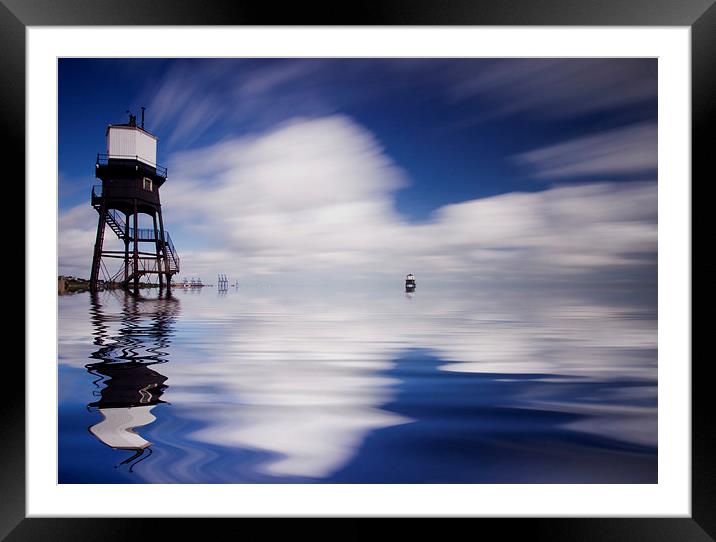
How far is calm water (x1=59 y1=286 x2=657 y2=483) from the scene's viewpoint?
219cm

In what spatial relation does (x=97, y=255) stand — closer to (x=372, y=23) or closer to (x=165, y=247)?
(x=165, y=247)

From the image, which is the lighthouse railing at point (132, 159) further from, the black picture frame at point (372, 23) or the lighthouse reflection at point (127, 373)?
the black picture frame at point (372, 23)

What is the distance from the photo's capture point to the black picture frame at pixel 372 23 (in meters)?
1.50

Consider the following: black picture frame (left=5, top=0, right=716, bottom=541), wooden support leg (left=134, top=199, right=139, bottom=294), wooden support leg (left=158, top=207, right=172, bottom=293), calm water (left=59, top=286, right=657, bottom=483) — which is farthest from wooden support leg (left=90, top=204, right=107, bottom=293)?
black picture frame (left=5, top=0, right=716, bottom=541)

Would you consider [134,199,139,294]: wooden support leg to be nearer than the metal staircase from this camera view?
No

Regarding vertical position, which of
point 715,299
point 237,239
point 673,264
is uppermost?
point 237,239

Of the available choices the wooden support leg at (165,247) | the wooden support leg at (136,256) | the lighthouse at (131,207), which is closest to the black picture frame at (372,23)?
the lighthouse at (131,207)

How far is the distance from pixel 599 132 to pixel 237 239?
11.7ft

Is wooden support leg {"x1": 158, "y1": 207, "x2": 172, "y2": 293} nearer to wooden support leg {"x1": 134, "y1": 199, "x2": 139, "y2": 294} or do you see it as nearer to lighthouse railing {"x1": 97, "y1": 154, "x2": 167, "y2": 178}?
lighthouse railing {"x1": 97, "y1": 154, "x2": 167, "y2": 178}

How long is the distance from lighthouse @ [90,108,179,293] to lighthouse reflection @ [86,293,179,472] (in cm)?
43

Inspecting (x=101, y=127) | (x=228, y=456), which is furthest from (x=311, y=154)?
(x=228, y=456)

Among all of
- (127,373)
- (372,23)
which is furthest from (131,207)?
(372,23)

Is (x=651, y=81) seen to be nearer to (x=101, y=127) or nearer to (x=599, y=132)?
(x=599, y=132)

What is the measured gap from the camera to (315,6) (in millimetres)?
1513
